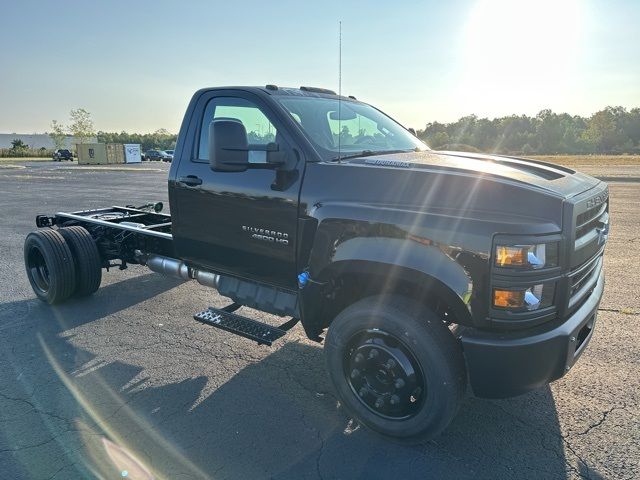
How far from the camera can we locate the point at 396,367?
2779 millimetres

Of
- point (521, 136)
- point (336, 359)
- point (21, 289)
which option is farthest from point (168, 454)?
point (521, 136)

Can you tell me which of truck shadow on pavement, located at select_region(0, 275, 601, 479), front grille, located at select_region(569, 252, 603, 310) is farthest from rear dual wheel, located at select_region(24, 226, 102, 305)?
front grille, located at select_region(569, 252, 603, 310)

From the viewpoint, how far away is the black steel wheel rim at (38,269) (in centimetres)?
546

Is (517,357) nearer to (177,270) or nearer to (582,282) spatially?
(582,282)

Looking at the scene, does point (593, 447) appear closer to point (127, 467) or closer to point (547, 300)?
point (547, 300)

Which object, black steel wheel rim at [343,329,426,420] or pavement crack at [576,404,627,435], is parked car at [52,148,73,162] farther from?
pavement crack at [576,404,627,435]

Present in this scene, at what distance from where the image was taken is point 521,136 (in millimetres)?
88750

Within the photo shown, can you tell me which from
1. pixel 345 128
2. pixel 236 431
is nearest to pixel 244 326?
pixel 236 431

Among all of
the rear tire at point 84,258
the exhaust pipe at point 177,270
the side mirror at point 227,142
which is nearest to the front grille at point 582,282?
the side mirror at point 227,142

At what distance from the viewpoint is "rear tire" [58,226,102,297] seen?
5.27 metres

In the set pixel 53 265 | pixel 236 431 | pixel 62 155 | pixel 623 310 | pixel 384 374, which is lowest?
pixel 236 431

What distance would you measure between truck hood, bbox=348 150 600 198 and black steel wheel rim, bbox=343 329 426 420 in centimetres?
104

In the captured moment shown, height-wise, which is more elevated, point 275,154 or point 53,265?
→ point 275,154

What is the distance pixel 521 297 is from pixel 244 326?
6.42 ft
